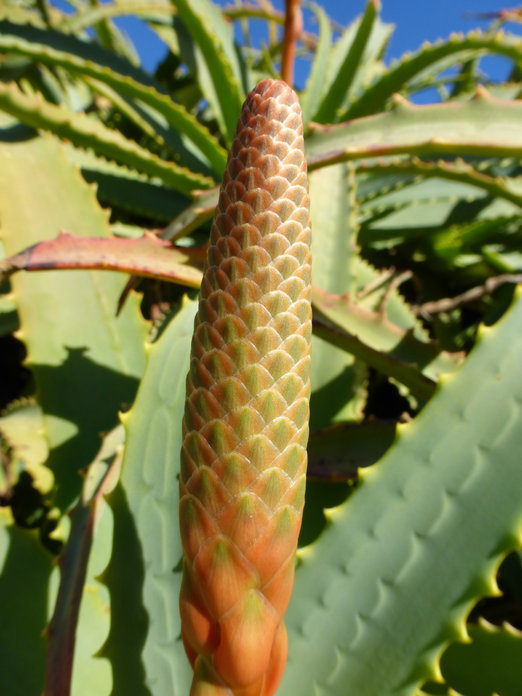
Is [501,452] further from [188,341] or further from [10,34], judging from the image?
[10,34]

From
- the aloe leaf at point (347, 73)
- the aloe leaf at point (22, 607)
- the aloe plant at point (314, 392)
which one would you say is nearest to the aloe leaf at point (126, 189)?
the aloe plant at point (314, 392)

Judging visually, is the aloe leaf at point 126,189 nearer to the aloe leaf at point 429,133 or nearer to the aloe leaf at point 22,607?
the aloe leaf at point 429,133

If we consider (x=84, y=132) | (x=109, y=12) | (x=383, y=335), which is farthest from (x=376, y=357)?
(x=109, y=12)

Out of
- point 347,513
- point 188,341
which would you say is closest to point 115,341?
point 188,341

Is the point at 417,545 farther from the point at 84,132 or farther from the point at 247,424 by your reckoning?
the point at 84,132

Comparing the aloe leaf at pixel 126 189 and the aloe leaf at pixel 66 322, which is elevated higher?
A: the aloe leaf at pixel 126 189

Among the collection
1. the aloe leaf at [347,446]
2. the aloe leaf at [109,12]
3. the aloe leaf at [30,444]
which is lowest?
the aloe leaf at [30,444]
